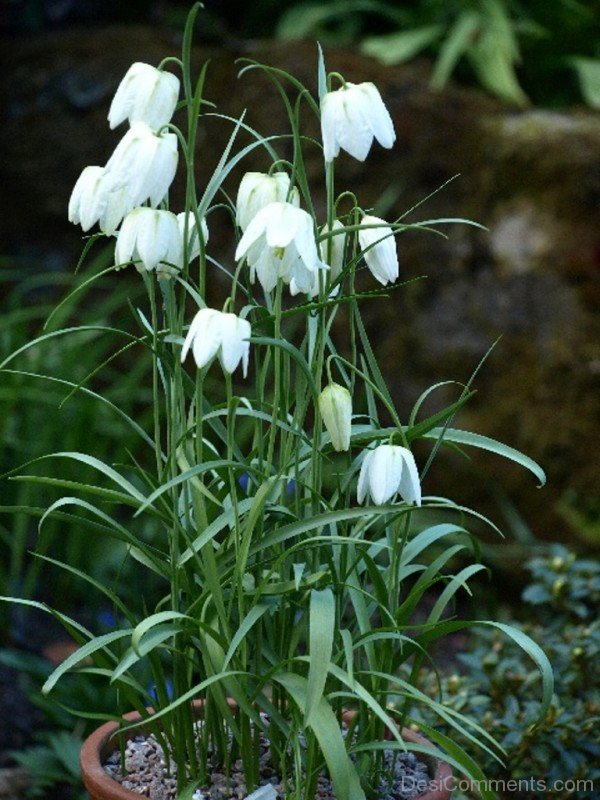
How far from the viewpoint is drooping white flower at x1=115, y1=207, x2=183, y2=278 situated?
4.25 feet

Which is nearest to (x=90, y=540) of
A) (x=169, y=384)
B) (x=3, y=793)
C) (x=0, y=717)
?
(x=0, y=717)

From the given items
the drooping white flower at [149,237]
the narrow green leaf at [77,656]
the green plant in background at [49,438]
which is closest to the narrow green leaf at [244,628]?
the narrow green leaf at [77,656]

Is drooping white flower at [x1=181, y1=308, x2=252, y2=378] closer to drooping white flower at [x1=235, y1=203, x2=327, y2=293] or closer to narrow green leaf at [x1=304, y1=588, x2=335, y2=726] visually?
drooping white flower at [x1=235, y1=203, x2=327, y2=293]

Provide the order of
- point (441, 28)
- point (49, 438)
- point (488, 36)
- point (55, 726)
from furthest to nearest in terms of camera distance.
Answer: point (441, 28) < point (488, 36) < point (49, 438) < point (55, 726)

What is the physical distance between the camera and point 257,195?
1.36 m

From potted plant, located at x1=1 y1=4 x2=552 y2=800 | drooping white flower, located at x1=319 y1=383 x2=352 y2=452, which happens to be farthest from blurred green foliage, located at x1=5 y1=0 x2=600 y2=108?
drooping white flower, located at x1=319 y1=383 x2=352 y2=452

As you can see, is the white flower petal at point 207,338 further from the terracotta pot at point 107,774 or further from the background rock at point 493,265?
the background rock at point 493,265

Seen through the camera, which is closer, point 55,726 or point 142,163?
point 142,163

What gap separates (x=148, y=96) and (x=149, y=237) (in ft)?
0.51

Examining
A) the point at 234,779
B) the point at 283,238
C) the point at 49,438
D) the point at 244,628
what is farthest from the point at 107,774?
the point at 49,438

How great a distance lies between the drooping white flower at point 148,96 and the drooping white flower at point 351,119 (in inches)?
6.7

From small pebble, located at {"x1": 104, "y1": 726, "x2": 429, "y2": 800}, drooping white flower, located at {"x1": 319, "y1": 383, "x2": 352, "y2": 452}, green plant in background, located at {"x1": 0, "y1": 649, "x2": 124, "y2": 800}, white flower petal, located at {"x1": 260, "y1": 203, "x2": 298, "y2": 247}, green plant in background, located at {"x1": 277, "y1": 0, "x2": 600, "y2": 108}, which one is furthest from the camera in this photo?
green plant in background, located at {"x1": 277, "y1": 0, "x2": 600, "y2": 108}

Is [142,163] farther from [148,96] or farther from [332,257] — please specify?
[332,257]

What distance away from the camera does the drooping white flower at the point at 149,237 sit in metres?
1.29
